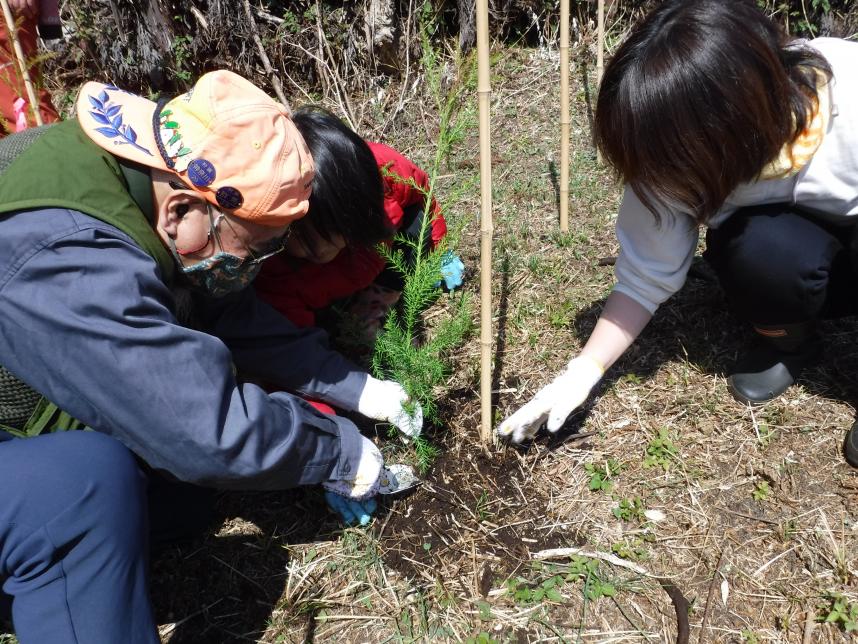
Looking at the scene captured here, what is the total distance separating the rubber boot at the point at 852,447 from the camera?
5.88 feet

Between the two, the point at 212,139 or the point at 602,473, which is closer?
the point at 212,139

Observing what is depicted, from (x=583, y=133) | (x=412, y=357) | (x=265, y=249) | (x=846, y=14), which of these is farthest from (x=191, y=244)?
(x=846, y=14)

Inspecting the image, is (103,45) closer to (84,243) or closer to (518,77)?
(518,77)

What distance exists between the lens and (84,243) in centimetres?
122

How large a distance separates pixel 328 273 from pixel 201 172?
3.05 feet

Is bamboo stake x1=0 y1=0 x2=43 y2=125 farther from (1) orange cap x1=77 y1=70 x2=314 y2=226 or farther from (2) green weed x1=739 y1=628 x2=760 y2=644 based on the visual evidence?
(2) green weed x1=739 y1=628 x2=760 y2=644

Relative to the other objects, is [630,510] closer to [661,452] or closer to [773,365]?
[661,452]

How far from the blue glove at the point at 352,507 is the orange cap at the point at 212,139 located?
2.92 ft

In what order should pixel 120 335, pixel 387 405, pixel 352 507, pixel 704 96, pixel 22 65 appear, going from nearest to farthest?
1. pixel 120 335
2. pixel 704 96
3. pixel 352 507
4. pixel 387 405
5. pixel 22 65

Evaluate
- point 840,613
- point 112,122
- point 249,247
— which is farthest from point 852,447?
point 112,122

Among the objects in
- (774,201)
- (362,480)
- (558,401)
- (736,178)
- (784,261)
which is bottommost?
(362,480)

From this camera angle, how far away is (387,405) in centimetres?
200

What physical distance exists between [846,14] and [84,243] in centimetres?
402

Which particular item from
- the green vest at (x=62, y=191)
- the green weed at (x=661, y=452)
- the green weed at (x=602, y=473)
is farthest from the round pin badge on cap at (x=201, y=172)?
the green weed at (x=661, y=452)
